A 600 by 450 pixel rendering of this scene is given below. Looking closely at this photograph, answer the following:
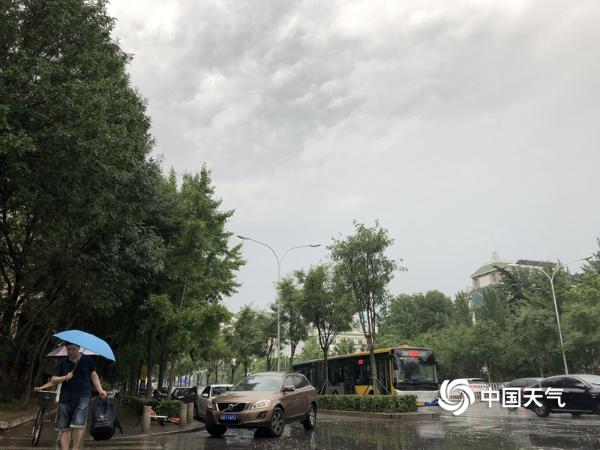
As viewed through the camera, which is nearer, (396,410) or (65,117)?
(65,117)

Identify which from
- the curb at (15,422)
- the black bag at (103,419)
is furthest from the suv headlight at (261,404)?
the curb at (15,422)

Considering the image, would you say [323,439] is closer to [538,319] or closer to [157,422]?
[157,422]

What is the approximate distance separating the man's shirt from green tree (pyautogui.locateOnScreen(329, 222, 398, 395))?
1789cm

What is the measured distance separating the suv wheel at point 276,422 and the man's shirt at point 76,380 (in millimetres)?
5781

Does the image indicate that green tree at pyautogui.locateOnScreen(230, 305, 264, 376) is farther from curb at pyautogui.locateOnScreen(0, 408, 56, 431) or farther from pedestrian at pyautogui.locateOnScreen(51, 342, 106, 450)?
pedestrian at pyautogui.locateOnScreen(51, 342, 106, 450)

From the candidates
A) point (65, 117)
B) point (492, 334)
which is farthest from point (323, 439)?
point (492, 334)

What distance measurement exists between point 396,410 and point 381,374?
5292 mm

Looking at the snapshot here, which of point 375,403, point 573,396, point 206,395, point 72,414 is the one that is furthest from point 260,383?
point 573,396

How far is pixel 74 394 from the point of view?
23.4ft

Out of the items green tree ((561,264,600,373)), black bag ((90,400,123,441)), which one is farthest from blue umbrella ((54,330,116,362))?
green tree ((561,264,600,373))

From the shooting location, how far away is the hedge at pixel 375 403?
19641mm

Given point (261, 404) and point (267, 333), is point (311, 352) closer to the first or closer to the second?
point (267, 333)

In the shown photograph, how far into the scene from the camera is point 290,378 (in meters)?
13.8

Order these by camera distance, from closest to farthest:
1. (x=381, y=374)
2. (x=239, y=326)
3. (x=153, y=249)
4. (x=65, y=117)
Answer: (x=65, y=117) → (x=153, y=249) → (x=381, y=374) → (x=239, y=326)
